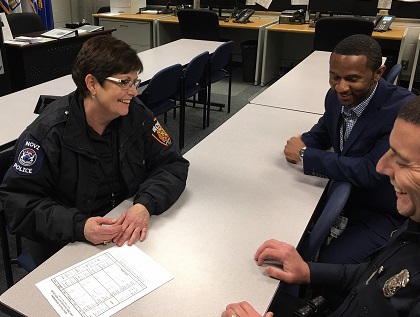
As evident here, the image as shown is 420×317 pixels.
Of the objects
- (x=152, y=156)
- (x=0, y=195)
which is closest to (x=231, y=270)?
(x=152, y=156)

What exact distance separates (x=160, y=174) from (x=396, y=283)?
2.93 ft

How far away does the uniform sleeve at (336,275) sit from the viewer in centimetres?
129

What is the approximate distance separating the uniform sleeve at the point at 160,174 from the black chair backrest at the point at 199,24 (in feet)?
→ 11.8

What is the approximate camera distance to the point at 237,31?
621 cm

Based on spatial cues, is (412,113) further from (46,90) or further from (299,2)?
(299,2)

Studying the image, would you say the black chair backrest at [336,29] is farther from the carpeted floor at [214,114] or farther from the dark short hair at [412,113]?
the dark short hair at [412,113]

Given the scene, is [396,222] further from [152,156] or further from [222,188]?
[152,156]

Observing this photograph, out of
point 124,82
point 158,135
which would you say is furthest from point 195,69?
point 124,82

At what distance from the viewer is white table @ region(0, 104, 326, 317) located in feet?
3.52

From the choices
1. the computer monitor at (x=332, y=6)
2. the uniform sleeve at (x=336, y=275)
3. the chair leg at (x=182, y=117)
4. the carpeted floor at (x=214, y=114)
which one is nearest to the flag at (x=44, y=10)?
the carpeted floor at (x=214, y=114)

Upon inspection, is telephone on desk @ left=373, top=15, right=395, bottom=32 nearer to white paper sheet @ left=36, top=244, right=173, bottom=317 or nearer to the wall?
the wall

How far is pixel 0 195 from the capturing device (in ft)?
4.40

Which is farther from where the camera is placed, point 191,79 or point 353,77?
point 191,79

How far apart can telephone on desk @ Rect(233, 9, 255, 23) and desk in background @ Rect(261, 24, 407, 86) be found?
395 millimetres
